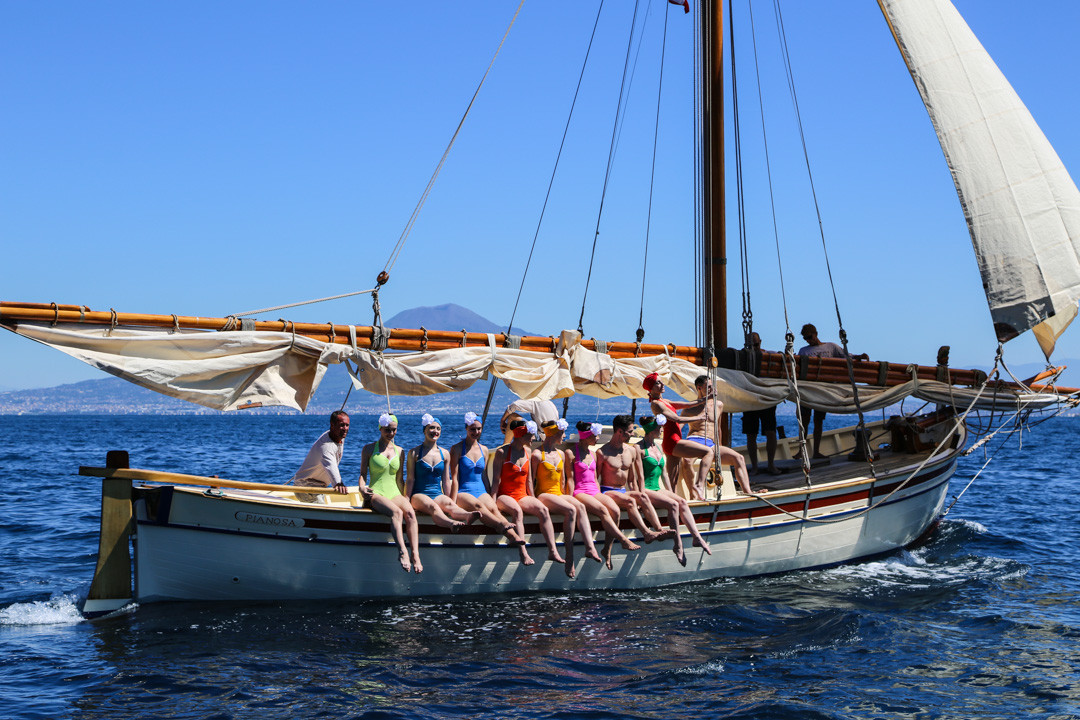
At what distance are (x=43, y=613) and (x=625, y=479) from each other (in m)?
6.79

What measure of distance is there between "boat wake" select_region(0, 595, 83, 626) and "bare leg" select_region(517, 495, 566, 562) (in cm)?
499

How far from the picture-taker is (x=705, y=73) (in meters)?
15.8

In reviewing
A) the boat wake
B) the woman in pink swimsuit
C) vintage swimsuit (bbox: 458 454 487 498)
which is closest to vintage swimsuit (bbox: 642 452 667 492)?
the woman in pink swimsuit

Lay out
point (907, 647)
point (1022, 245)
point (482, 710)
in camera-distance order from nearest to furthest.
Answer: point (482, 710) < point (907, 647) < point (1022, 245)

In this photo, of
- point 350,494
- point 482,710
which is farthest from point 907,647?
point 350,494

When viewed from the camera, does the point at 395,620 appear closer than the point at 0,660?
No

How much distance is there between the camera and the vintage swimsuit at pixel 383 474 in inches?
420

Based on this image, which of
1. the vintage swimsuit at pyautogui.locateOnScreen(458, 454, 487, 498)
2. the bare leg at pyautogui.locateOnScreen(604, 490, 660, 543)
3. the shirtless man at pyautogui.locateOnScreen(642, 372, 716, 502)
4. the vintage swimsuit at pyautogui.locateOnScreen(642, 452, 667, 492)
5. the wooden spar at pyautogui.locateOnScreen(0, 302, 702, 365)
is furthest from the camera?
the shirtless man at pyautogui.locateOnScreen(642, 372, 716, 502)

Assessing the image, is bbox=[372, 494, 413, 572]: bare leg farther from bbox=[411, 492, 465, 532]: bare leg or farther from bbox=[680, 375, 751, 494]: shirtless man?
bbox=[680, 375, 751, 494]: shirtless man

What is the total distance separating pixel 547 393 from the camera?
13.2m

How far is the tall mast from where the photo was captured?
612 inches

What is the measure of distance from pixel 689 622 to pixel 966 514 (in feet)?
45.3

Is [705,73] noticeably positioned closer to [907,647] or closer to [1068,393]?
[1068,393]

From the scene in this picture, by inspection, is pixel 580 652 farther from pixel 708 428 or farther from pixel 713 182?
pixel 713 182
